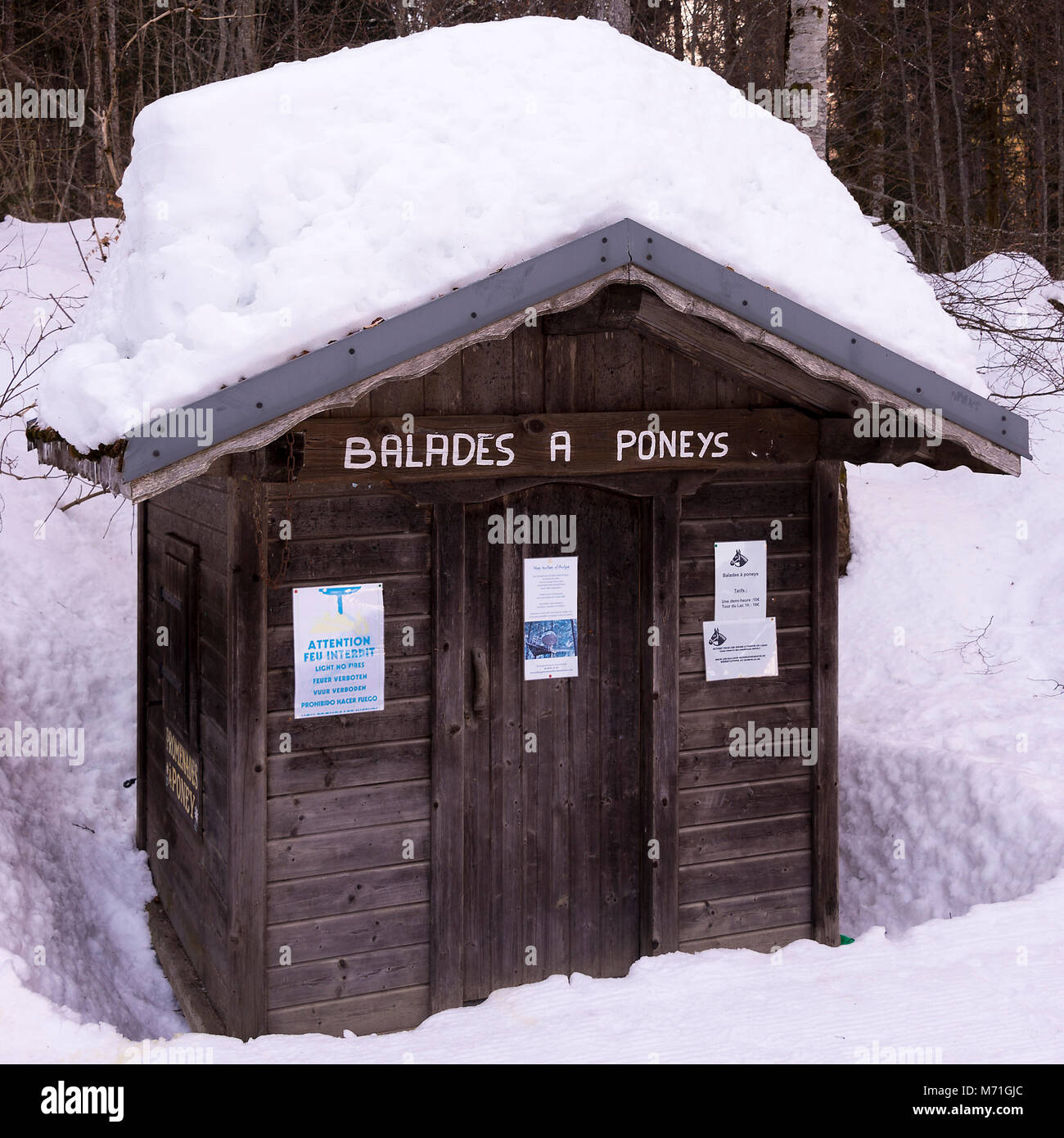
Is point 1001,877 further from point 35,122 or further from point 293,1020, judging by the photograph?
point 35,122

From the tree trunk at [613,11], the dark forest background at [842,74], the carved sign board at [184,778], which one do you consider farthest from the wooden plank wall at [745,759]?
the dark forest background at [842,74]

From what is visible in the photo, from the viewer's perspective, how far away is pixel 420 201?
4613 millimetres

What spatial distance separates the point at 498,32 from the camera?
559 centimetres

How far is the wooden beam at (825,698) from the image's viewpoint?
21.1 feet

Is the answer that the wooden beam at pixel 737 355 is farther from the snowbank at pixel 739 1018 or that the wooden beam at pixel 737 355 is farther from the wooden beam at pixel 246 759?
the snowbank at pixel 739 1018

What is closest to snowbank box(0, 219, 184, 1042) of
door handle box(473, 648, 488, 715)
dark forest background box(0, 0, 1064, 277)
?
door handle box(473, 648, 488, 715)

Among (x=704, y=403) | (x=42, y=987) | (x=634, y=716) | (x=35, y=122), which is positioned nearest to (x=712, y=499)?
(x=704, y=403)

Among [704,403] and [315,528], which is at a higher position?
[704,403]

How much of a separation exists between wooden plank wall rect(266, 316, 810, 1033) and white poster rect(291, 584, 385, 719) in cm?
5

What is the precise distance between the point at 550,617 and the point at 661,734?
876 mm

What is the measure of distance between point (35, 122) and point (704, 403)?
18003 mm

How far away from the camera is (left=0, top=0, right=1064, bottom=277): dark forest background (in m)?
17.7

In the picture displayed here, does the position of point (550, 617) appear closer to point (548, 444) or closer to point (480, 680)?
point (480, 680)


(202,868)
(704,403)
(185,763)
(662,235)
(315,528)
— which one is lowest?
(202,868)
